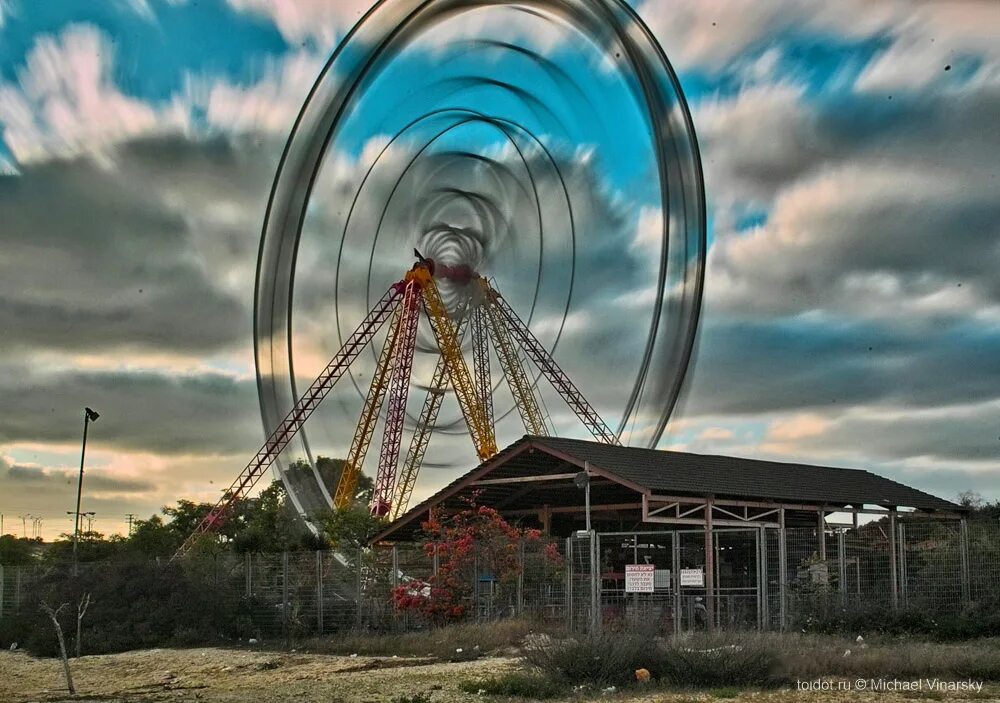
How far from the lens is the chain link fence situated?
2286 cm

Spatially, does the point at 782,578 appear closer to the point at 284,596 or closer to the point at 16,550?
the point at 284,596

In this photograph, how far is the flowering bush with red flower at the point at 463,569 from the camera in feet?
83.7

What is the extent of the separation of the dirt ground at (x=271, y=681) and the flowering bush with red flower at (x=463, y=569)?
363 centimetres

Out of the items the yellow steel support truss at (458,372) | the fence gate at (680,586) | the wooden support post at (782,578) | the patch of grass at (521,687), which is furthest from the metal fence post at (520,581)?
the yellow steel support truss at (458,372)

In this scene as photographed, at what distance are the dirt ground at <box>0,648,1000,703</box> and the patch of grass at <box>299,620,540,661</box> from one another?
2.62 feet

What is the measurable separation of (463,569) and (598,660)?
10.4 meters

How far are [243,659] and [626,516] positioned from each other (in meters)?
12.8

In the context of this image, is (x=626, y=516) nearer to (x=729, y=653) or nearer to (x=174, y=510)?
(x=729, y=653)

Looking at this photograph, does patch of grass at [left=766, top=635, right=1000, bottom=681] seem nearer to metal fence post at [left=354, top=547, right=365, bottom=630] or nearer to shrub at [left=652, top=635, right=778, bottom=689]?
shrub at [left=652, top=635, right=778, bottom=689]

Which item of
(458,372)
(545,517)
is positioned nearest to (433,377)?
(458,372)

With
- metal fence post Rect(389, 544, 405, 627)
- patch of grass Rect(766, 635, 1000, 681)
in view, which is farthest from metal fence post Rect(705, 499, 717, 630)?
metal fence post Rect(389, 544, 405, 627)

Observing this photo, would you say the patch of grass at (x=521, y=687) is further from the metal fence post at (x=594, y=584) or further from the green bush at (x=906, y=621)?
the green bush at (x=906, y=621)

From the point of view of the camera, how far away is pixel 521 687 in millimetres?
15227

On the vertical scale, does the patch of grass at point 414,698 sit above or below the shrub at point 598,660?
below
